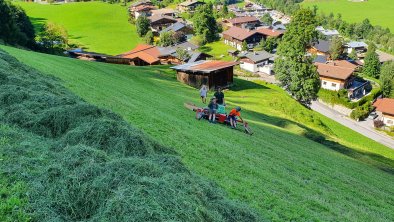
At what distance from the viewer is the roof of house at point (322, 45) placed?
105 m

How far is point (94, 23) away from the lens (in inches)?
4670

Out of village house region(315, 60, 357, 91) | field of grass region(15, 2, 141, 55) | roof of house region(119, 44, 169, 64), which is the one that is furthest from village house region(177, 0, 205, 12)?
village house region(315, 60, 357, 91)

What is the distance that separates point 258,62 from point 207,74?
4937 centimetres

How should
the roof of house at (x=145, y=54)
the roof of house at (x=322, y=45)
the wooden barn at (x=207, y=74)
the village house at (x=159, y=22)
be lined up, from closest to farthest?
the wooden barn at (x=207, y=74)
the roof of house at (x=145, y=54)
the roof of house at (x=322, y=45)
the village house at (x=159, y=22)

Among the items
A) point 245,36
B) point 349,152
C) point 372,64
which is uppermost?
point 349,152

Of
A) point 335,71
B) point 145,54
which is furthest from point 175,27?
point 335,71

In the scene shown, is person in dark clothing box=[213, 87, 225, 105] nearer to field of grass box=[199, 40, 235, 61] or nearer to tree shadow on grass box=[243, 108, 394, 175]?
tree shadow on grass box=[243, 108, 394, 175]

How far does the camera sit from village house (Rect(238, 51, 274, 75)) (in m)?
90.4

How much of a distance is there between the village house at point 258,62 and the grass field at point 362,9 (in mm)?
66913

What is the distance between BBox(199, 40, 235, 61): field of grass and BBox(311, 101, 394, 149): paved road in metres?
35.5

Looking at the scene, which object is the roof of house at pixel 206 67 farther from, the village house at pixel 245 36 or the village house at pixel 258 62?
the village house at pixel 245 36

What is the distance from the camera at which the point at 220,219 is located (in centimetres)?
788

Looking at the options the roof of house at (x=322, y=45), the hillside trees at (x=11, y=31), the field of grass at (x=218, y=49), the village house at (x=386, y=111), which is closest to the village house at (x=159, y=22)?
the field of grass at (x=218, y=49)

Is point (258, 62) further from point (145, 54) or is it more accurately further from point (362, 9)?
point (362, 9)
